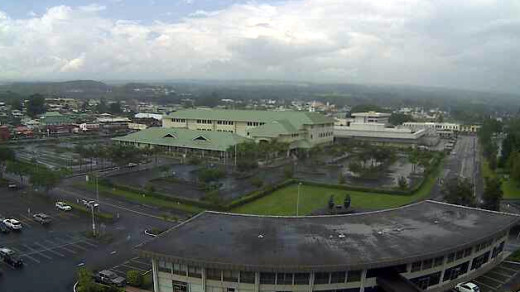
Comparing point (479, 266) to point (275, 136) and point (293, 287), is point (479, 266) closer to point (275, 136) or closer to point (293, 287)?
point (293, 287)

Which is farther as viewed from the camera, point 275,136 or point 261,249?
point 275,136

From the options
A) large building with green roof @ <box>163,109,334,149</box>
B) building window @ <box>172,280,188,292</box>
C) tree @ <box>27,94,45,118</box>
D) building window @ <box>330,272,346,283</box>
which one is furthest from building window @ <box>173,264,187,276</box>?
tree @ <box>27,94,45,118</box>

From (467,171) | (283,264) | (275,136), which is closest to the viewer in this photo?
(283,264)

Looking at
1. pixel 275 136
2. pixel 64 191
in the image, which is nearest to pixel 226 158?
pixel 275 136

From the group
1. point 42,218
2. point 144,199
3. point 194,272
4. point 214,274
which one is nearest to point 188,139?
point 144,199

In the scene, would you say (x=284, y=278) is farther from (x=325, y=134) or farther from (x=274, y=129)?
(x=325, y=134)
